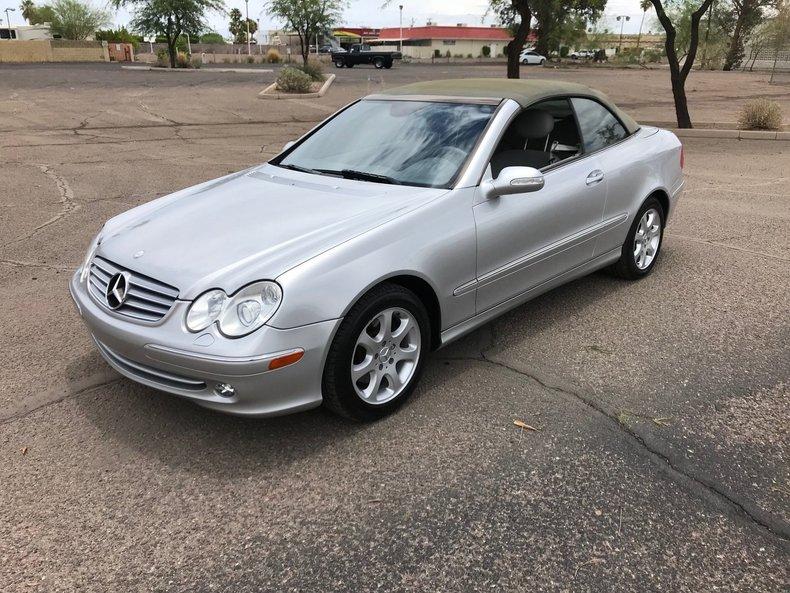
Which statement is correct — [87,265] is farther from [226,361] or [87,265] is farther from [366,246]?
[366,246]

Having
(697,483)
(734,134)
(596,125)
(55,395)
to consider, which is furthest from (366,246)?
(734,134)

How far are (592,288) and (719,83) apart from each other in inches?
1263

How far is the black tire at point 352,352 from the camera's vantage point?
2947 millimetres

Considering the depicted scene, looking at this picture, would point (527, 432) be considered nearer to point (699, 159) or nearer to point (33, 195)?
point (33, 195)

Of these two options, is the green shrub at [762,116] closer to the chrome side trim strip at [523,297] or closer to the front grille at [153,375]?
the chrome side trim strip at [523,297]

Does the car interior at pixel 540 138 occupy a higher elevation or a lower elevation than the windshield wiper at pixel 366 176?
higher

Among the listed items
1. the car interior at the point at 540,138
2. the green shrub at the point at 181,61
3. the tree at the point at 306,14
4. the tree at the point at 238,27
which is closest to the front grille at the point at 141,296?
the car interior at the point at 540,138

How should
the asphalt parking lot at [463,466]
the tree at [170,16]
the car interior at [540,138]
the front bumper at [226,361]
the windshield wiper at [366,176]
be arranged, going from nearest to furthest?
the asphalt parking lot at [463,466] < the front bumper at [226,361] < the windshield wiper at [366,176] < the car interior at [540,138] < the tree at [170,16]

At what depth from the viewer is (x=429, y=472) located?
2904 millimetres

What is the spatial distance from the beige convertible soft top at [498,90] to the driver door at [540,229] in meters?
0.12

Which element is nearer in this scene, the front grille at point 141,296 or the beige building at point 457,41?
the front grille at point 141,296

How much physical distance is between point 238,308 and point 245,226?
66 cm

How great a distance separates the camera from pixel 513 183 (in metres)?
3.57

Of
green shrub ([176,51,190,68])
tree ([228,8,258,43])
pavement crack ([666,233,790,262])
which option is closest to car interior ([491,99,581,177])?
pavement crack ([666,233,790,262])
